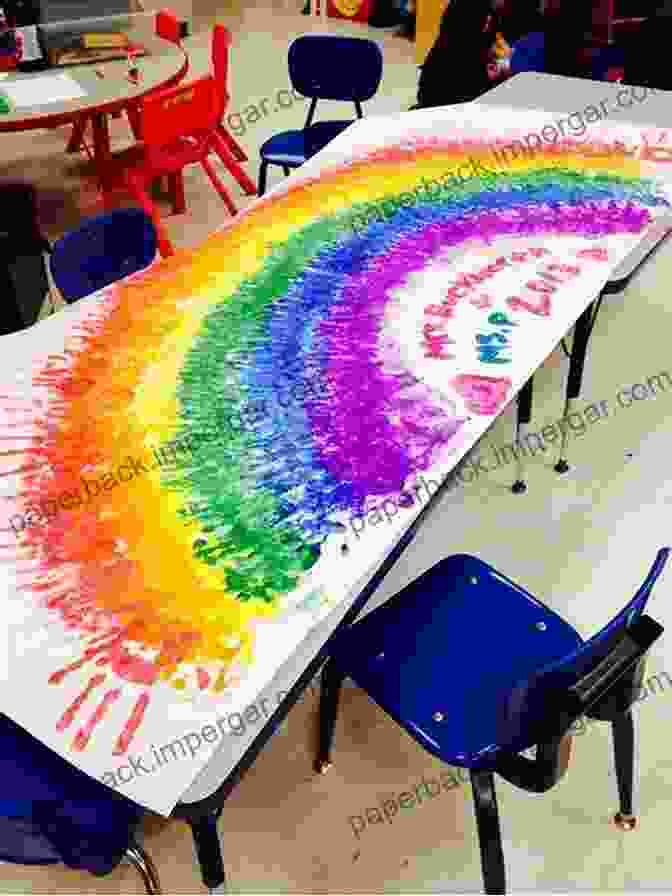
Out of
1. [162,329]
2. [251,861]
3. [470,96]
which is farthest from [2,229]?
[251,861]

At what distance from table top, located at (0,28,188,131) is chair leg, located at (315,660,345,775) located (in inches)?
104

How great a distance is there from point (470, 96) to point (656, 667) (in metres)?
2.73

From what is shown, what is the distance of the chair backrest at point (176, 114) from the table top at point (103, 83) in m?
0.14

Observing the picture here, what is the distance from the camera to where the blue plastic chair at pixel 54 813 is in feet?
3.59

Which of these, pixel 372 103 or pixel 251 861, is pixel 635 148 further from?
pixel 372 103

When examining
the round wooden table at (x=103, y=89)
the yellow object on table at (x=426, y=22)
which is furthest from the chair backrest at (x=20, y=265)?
the yellow object on table at (x=426, y=22)

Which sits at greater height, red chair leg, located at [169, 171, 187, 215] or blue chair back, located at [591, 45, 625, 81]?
blue chair back, located at [591, 45, 625, 81]

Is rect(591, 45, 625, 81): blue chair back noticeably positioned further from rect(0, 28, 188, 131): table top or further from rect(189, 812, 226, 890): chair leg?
rect(189, 812, 226, 890): chair leg

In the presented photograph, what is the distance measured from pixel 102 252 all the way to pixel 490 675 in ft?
4.93

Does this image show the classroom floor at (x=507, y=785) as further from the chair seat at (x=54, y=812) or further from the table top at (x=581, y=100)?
the table top at (x=581, y=100)

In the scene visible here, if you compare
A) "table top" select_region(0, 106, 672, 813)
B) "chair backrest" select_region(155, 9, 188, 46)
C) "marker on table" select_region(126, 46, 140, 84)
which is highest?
"chair backrest" select_region(155, 9, 188, 46)

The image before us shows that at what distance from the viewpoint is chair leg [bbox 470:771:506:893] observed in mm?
1367

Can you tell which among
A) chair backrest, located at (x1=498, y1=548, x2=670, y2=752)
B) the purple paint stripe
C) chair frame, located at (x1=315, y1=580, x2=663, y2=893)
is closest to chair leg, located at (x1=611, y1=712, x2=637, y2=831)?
chair frame, located at (x1=315, y1=580, x2=663, y2=893)

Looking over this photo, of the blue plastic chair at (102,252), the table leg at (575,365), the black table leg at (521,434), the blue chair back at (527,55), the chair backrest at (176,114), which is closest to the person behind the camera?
the blue plastic chair at (102,252)
